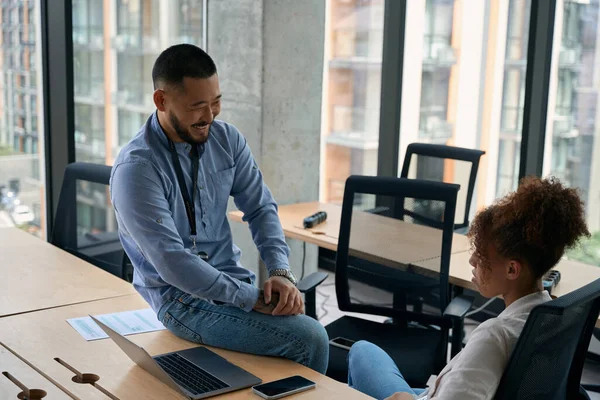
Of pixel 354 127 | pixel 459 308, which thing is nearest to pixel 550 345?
pixel 459 308

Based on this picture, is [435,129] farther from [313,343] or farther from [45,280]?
[313,343]

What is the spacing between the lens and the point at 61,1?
4238 millimetres

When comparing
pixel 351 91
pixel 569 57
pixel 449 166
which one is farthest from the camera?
pixel 351 91

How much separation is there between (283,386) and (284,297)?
375mm

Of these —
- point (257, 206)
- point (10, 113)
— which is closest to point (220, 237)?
point (257, 206)

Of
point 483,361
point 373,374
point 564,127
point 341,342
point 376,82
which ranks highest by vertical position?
point 376,82

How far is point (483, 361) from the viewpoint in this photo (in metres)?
1.67

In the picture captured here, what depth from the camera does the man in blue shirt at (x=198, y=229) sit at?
7.38 ft

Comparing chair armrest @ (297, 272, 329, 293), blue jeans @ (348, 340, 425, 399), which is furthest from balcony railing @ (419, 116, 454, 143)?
blue jeans @ (348, 340, 425, 399)

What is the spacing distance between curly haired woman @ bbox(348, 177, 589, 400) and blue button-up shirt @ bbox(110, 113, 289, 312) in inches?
29.5

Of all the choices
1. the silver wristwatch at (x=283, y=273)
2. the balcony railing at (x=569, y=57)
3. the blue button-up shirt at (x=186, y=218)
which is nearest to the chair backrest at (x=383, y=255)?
the blue button-up shirt at (x=186, y=218)

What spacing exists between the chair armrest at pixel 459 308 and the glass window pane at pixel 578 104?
159 centimetres

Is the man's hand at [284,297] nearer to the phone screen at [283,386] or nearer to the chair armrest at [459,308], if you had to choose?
the phone screen at [283,386]

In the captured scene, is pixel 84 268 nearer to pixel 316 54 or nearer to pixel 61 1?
pixel 61 1
